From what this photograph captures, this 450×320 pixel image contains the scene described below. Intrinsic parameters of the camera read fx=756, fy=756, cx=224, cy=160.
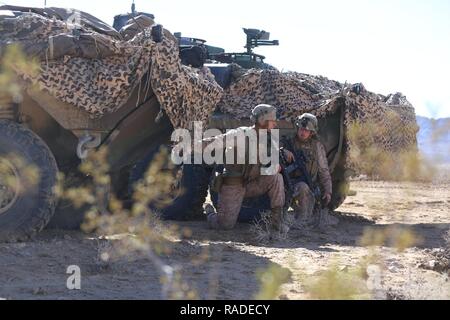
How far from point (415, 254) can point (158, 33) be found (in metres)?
3.04

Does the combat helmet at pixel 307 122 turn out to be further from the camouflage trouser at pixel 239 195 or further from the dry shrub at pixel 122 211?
the dry shrub at pixel 122 211

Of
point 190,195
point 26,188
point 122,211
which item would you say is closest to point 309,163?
point 190,195

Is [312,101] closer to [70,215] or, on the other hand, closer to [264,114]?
[264,114]

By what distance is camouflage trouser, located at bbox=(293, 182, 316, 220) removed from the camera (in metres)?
8.00

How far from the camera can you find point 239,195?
303 inches

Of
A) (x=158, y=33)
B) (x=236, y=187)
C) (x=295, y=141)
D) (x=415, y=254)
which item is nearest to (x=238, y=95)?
(x=295, y=141)

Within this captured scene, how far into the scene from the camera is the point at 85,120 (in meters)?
6.71

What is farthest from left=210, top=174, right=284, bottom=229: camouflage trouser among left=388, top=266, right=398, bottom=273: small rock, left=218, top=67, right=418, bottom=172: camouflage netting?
left=388, top=266, right=398, bottom=273: small rock

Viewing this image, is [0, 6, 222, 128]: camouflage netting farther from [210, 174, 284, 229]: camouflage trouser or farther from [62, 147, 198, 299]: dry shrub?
[210, 174, 284, 229]: camouflage trouser

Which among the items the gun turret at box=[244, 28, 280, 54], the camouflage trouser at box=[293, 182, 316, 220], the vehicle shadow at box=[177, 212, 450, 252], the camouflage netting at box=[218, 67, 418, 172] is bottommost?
the vehicle shadow at box=[177, 212, 450, 252]

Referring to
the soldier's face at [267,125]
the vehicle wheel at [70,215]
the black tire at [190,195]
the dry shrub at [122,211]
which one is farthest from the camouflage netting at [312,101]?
the vehicle wheel at [70,215]

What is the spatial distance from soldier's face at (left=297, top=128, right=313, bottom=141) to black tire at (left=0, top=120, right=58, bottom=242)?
3.02 m

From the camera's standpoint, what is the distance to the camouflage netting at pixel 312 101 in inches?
353
